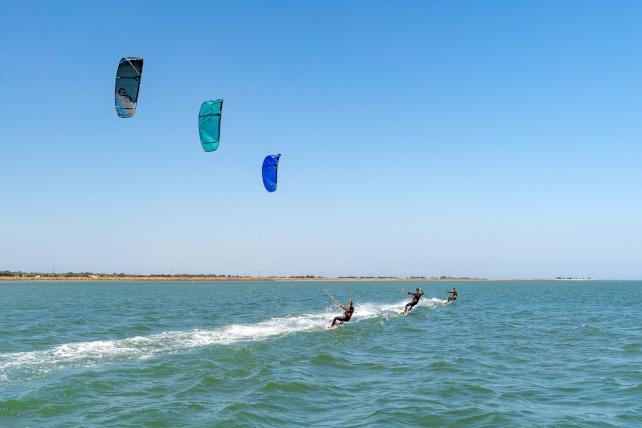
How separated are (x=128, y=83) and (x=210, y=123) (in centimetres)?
327

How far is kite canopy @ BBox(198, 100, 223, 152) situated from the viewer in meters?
20.0

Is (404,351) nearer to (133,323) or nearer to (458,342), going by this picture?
(458,342)

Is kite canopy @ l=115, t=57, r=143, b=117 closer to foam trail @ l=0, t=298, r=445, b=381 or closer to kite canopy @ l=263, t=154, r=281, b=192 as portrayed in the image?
kite canopy @ l=263, t=154, r=281, b=192

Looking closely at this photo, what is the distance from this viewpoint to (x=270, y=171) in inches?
892

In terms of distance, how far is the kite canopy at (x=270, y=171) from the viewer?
22.3m

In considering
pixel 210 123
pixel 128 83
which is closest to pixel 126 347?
pixel 210 123

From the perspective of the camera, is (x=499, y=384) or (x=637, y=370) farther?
(x=637, y=370)

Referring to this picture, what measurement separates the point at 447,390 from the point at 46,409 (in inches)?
346

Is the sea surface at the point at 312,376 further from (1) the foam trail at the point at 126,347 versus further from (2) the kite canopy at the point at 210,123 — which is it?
(2) the kite canopy at the point at 210,123

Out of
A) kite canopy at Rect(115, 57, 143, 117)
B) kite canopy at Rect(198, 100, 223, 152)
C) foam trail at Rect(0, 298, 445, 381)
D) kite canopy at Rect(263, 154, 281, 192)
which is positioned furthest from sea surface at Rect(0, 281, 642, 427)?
kite canopy at Rect(115, 57, 143, 117)

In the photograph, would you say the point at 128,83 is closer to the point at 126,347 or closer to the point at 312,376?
the point at 126,347

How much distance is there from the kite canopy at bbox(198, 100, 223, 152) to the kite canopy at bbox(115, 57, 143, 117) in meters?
2.62

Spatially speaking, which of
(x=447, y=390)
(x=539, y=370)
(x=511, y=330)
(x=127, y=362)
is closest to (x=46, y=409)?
(x=127, y=362)

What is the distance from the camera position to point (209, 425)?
9539 millimetres
